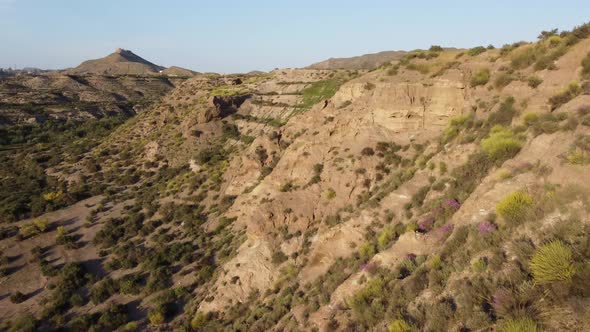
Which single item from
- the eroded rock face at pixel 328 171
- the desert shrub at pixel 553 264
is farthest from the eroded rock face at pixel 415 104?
the desert shrub at pixel 553 264

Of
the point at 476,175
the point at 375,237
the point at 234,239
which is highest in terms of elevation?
the point at 476,175

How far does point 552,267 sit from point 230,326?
16.6 metres

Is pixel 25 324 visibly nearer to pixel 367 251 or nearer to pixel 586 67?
pixel 367 251

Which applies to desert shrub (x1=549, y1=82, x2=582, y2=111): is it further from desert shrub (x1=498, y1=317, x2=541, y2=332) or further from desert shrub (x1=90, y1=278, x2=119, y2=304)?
desert shrub (x1=90, y1=278, x2=119, y2=304)

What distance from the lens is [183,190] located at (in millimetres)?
38094

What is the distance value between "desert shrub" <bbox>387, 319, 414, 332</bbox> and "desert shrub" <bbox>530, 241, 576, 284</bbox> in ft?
11.5

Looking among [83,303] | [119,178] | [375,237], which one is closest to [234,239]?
[83,303]

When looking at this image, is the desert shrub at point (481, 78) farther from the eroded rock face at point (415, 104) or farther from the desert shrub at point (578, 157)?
the desert shrub at point (578, 157)

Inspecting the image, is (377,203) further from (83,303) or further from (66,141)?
(66,141)

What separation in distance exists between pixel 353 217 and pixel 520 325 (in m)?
13.4

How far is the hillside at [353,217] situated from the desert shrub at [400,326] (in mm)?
37

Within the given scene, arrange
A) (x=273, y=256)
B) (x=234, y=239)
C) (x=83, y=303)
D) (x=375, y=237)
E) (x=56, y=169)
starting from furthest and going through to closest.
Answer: (x=56, y=169) < (x=234, y=239) < (x=83, y=303) < (x=273, y=256) < (x=375, y=237)

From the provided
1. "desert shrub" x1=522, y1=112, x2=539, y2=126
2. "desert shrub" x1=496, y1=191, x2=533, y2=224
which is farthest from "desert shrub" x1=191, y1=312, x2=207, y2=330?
"desert shrub" x1=522, y1=112, x2=539, y2=126

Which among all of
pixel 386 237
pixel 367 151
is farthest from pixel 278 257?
pixel 367 151
